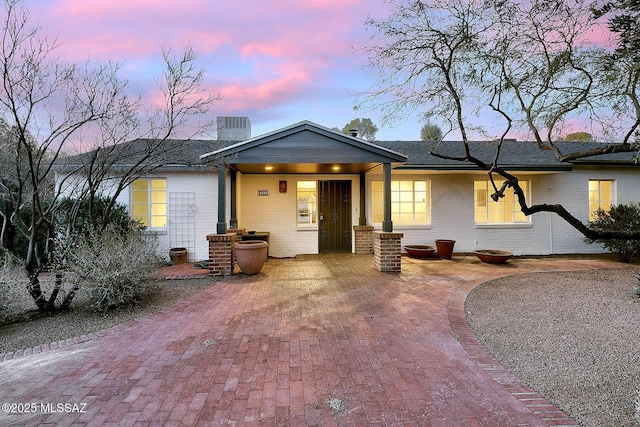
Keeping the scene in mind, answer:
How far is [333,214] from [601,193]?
30.4 feet

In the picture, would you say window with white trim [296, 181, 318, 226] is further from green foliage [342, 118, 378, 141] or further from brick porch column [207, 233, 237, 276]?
green foliage [342, 118, 378, 141]

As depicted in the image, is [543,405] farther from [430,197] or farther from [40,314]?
[430,197]

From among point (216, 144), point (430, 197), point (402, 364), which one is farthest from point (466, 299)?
point (216, 144)

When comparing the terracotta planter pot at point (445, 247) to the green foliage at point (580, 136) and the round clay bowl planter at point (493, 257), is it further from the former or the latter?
the green foliage at point (580, 136)

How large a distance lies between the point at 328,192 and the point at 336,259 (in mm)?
2421

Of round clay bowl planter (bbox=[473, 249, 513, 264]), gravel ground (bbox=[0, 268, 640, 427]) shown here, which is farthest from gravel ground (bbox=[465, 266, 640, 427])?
round clay bowl planter (bbox=[473, 249, 513, 264])

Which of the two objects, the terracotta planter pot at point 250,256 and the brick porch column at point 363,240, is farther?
the brick porch column at point 363,240

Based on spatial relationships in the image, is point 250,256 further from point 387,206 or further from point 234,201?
point 387,206

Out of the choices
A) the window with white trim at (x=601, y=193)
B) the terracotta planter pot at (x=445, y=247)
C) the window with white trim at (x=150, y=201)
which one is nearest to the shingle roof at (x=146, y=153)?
the window with white trim at (x=150, y=201)

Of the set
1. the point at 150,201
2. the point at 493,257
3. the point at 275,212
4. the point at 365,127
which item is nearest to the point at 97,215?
the point at 150,201

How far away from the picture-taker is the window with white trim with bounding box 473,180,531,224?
33.6 ft

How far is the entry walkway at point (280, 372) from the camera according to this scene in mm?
2268

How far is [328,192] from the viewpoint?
10.2 metres

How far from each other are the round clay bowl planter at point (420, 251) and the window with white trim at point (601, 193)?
607cm
